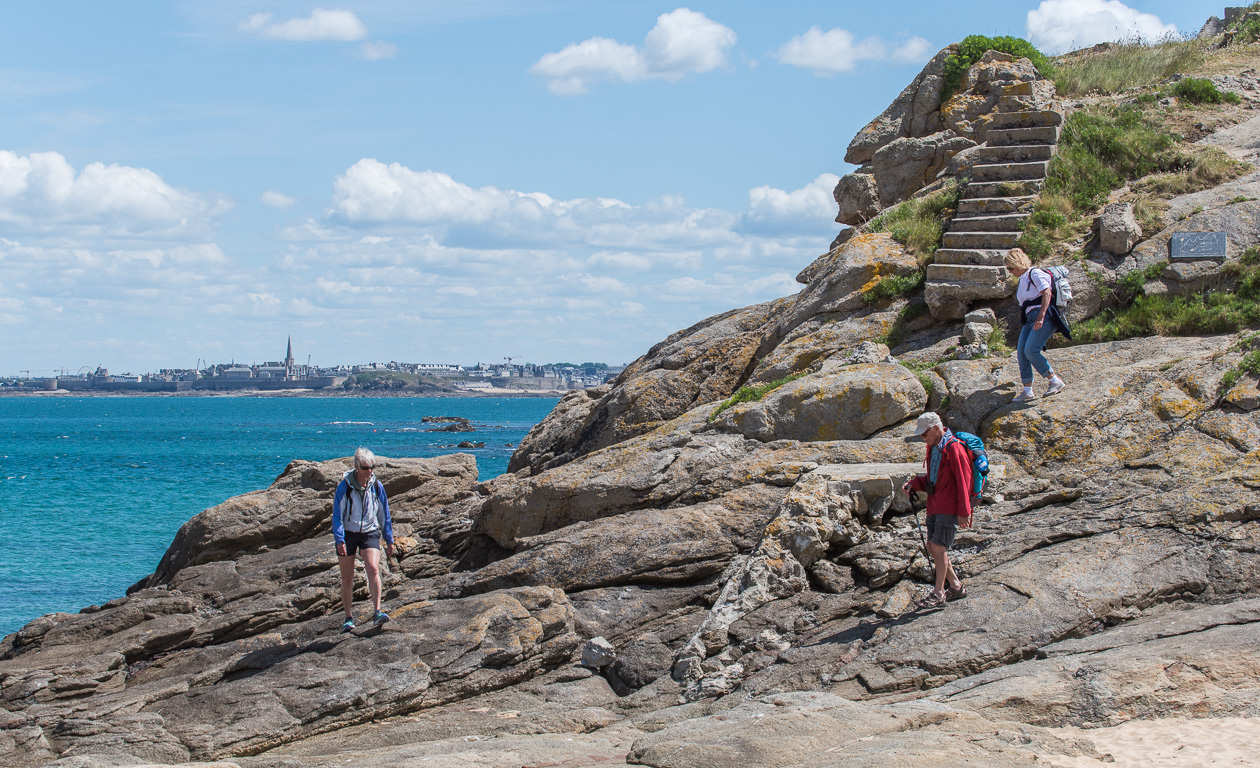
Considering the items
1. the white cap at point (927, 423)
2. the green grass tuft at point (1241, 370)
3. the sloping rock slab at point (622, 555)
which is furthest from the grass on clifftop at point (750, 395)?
the green grass tuft at point (1241, 370)

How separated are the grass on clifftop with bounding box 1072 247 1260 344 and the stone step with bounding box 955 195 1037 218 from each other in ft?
9.44

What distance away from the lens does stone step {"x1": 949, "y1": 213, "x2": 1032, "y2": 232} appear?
691 inches

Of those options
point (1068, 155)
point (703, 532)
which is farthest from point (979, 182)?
point (703, 532)

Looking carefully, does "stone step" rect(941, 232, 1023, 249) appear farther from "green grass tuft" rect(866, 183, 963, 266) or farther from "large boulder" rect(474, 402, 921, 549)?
"large boulder" rect(474, 402, 921, 549)

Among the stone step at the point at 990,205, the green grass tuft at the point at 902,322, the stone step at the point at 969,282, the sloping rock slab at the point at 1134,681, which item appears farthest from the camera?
the stone step at the point at 990,205

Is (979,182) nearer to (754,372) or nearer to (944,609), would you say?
(754,372)

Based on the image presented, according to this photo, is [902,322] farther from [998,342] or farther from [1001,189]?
[1001,189]

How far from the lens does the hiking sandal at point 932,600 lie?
1018 cm

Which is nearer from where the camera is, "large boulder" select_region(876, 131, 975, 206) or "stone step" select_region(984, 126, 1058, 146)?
"stone step" select_region(984, 126, 1058, 146)

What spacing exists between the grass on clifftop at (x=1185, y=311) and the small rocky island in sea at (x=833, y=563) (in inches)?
2.1

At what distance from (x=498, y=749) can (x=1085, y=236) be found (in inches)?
541

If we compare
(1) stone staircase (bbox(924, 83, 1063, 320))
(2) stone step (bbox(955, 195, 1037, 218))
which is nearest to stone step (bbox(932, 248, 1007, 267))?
(1) stone staircase (bbox(924, 83, 1063, 320))

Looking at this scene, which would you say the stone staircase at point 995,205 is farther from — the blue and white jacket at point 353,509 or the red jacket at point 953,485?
the blue and white jacket at point 353,509

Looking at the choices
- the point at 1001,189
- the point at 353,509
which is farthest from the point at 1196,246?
the point at 353,509
